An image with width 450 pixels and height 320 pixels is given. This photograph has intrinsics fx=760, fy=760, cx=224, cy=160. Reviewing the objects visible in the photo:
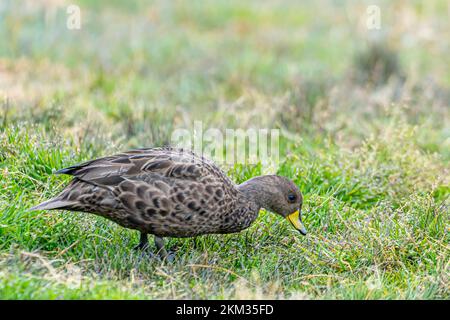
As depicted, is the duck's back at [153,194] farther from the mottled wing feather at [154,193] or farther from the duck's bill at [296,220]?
the duck's bill at [296,220]

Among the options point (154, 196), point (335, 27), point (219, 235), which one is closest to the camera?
point (154, 196)

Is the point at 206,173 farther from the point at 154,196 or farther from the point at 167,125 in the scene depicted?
the point at 167,125

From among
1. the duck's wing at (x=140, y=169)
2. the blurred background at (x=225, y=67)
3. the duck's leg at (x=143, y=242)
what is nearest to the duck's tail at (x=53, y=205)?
the duck's wing at (x=140, y=169)

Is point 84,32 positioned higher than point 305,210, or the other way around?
point 84,32

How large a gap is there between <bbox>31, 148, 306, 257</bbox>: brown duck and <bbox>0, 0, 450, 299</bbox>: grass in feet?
0.80

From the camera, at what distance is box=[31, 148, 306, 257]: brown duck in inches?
188

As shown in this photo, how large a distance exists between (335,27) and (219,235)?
832cm

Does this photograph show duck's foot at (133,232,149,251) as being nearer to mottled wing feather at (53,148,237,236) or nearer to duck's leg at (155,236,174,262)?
duck's leg at (155,236,174,262)

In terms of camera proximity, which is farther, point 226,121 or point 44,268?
point 226,121

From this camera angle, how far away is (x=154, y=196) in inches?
188

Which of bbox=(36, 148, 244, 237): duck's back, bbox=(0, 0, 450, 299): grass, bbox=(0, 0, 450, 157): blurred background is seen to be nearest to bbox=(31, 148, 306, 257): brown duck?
bbox=(36, 148, 244, 237): duck's back

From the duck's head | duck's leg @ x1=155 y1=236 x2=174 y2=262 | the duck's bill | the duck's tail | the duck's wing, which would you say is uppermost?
the duck's wing
